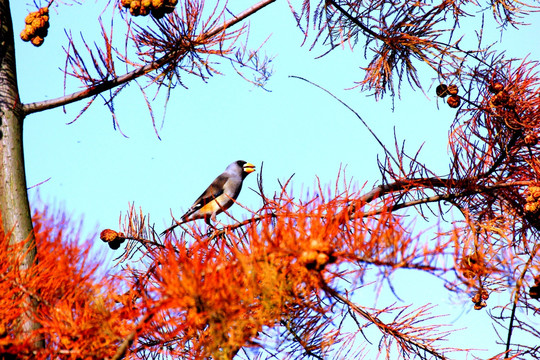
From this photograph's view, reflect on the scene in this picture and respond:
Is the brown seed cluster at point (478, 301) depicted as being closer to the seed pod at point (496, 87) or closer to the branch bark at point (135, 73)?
the seed pod at point (496, 87)

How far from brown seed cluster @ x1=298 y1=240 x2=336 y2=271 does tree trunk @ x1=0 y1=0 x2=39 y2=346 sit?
117 centimetres

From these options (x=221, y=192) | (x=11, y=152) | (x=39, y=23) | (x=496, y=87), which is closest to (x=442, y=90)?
(x=496, y=87)

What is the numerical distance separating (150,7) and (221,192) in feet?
8.09

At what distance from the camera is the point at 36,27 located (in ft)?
7.45

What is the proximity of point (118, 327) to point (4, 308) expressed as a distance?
1.12ft

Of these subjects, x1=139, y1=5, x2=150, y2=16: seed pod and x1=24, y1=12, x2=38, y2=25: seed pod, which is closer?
x1=139, y1=5, x2=150, y2=16: seed pod

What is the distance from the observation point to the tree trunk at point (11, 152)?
2.19 meters

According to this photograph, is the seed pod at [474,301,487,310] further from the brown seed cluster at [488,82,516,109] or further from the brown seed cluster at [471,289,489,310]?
the brown seed cluster at [488,82,516,109]

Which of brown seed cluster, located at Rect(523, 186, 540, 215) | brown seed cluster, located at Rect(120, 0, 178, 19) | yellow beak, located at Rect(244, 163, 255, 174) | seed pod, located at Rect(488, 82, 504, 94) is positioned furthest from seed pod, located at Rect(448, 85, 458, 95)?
yellow beak, located at Rect(244, 163, 255, 174)

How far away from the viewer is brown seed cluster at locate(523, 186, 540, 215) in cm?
192

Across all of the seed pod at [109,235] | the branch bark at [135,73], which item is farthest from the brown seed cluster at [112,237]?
the branch bark at [135,73]

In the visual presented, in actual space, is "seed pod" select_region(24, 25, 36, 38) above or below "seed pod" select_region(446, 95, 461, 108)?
below

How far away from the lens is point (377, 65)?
263 cm

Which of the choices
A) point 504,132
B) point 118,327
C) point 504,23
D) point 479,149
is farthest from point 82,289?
point 504,23
